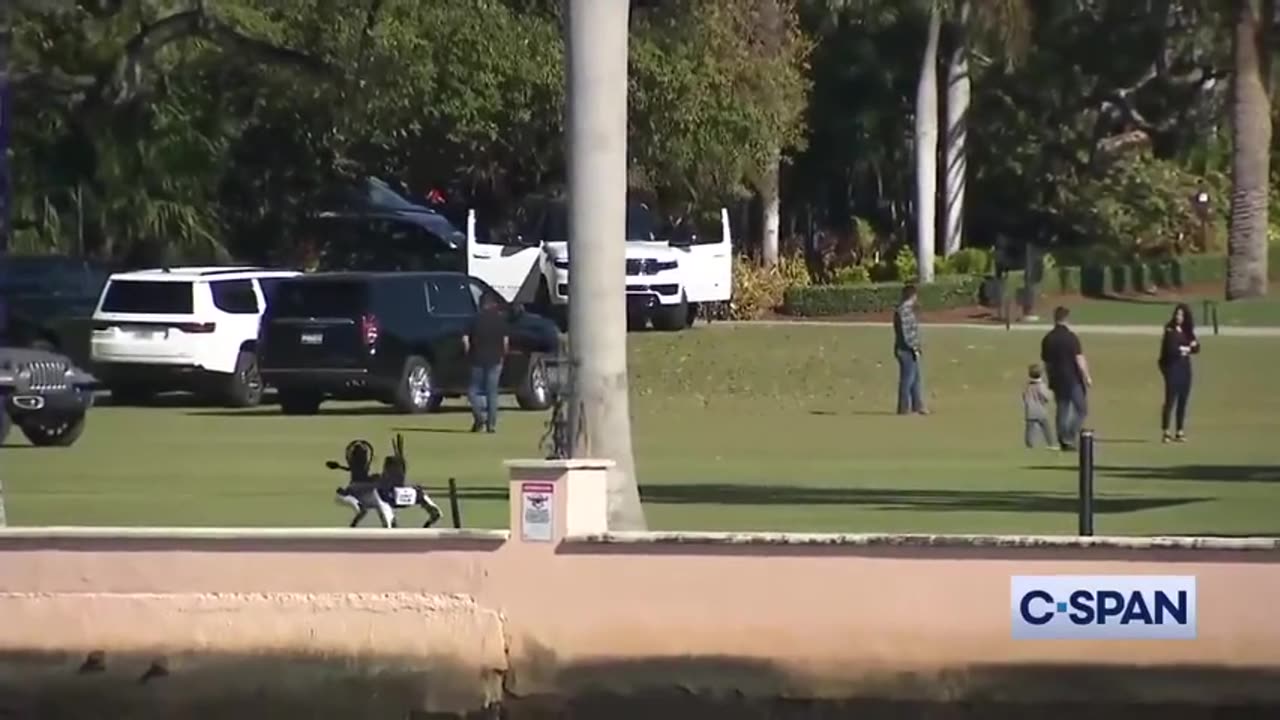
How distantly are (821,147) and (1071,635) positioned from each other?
54318 millimetres

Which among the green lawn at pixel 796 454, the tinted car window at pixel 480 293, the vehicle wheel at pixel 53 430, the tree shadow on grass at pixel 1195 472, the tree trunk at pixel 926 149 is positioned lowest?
the tree shadow on grass at pixel 1195 472

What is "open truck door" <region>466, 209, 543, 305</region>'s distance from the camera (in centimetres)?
4381

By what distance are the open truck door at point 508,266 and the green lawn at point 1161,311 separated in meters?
10.4

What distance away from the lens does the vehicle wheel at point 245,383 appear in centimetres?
3334

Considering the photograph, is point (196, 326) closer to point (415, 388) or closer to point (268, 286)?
point (268, 286)

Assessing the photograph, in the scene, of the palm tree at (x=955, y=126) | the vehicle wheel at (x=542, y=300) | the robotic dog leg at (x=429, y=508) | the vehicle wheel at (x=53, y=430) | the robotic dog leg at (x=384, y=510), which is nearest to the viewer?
the robotic dog leg at (x=384, y=510)

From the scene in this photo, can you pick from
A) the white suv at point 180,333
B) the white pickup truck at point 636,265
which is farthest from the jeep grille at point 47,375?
the white pickup truck at point 636,265

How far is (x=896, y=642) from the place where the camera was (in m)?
13.9

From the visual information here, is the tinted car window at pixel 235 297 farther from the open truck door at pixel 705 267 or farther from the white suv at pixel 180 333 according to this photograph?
the open truck door at pixel 705 267

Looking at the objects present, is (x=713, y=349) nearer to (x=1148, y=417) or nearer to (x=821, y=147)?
(x=1148, y=417)

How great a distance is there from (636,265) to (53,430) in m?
18.2

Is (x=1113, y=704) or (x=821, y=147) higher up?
(x=821, y=147)

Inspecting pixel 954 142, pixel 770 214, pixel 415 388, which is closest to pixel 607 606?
pixel 415 388

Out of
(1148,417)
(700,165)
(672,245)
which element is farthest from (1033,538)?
(700,165)
